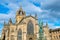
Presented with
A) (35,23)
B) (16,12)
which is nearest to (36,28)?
(35,23)

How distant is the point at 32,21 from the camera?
74438 mm

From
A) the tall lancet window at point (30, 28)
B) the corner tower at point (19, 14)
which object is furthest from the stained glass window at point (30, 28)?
the corner tower at point (19, 14)

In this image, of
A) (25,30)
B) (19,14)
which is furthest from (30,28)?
(19,14)

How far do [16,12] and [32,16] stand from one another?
10.9m

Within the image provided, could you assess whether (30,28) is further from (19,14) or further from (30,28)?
(19,14)

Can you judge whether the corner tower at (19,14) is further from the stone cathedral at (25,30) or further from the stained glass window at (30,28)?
the stained glass window at (30,28)

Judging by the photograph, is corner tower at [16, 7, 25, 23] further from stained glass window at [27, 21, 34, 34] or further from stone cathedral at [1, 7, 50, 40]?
stained glass window at [27, 21, 34, 34]

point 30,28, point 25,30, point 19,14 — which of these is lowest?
point 25,30

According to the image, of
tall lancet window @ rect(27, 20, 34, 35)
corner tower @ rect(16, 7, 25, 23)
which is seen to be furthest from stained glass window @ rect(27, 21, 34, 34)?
corner tower @ rect(16, 7, 25, 23)


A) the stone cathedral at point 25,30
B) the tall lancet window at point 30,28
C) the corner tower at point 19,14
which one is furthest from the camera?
the corner tower at point 19,14

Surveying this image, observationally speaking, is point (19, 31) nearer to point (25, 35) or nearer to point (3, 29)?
point (25, 35)

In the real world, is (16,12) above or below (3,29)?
above

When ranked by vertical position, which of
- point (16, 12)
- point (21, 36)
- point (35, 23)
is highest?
point (16, 12)

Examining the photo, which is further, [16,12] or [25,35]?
[16,12]
